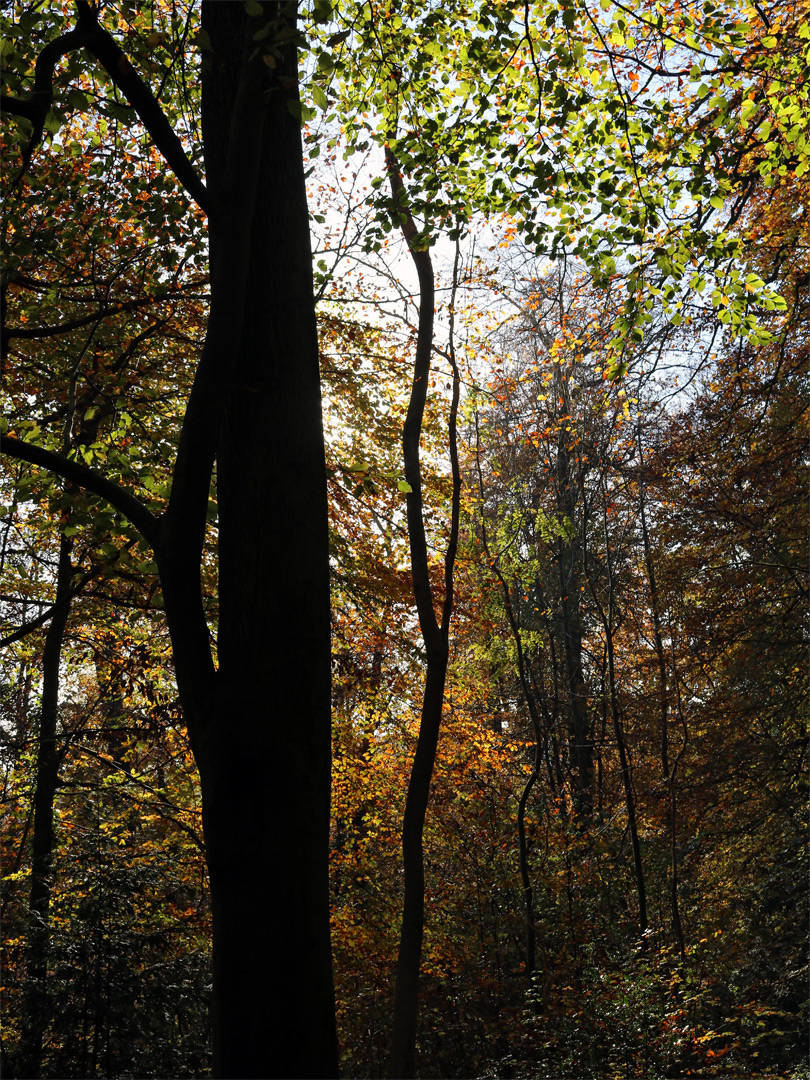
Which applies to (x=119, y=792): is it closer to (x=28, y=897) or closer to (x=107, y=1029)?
(x=28, y=897)

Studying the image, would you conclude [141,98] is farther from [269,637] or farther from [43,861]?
[43,861]

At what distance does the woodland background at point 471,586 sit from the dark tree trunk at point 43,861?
0.18ft

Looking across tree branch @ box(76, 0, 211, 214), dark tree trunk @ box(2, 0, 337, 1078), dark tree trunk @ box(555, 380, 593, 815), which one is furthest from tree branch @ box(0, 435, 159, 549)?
dark tree trunk @ box(555, 380, 593, 815)

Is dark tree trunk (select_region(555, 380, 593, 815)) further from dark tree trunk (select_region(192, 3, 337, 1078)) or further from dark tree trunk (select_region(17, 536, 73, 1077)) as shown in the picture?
dark tree trunk (select_region(192, 3, 337, 1078))

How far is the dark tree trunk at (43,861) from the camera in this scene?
6.67 m

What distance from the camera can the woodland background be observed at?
207 inches

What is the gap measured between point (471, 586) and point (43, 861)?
6734mm

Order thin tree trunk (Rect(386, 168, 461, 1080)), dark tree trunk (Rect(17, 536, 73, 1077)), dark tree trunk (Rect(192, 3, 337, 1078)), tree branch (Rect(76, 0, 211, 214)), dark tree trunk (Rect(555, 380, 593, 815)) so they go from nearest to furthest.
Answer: dark tree trunk (Rect(192, 3, 337, 1078)) < tree branch (Rect(76, 0, 211, 214)) < thin tree trunk (Rect(386, 168, 461, 1080)) < dark tree trunk (Rect(17, 536, 73, 1077)) < dark tree trunk (Rect(555, 380, 593, 815))

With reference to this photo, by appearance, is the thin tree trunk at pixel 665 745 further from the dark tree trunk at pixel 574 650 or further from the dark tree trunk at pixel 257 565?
the dark tree trunk at pixel 257 565

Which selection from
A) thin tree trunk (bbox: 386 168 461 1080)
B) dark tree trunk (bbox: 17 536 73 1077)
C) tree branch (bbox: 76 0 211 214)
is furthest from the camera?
dark tree trunk (bbox: 17 536 73 1077)

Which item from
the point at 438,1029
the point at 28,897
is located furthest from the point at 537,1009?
the point at 28,897

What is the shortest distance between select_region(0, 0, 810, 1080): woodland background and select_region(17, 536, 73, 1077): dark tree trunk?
0.06 metres

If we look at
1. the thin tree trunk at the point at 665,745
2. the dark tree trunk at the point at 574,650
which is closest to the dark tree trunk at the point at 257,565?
the thin tree trunk at the point at 665,745

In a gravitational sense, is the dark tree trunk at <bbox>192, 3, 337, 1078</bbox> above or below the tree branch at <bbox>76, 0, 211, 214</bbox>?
below
